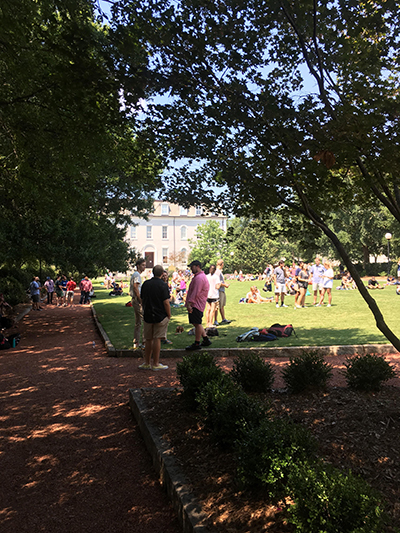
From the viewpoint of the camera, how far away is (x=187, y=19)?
3.92 m

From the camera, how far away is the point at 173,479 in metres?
3.43

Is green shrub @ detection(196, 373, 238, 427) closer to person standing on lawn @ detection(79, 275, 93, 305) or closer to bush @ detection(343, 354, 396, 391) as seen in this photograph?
bush @ detection(343, 354, 396, 391)

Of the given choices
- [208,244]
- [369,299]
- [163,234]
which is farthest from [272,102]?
[163,234]

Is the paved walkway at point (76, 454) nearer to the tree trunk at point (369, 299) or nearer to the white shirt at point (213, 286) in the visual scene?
the tree trunk at point (369, 299)

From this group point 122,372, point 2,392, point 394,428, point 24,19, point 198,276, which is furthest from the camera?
point 198,276

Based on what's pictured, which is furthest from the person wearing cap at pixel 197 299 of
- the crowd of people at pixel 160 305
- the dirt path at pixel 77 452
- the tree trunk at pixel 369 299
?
the tree trunk at pixel 369 299

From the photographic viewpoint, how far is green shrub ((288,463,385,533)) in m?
2.20

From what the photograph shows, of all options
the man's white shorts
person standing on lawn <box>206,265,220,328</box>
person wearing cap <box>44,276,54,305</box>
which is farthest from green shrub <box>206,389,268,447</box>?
person wearing cap <box>44,276,54,305</box>

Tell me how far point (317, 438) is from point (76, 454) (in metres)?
2.46

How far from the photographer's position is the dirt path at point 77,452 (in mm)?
3330

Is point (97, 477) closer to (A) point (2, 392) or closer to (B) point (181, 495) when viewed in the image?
(B) point (181, 495)

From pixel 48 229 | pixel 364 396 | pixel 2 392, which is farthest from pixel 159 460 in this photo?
pixel 48 229

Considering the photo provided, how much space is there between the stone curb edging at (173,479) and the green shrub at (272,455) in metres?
0.40

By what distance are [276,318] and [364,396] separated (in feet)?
31.1
